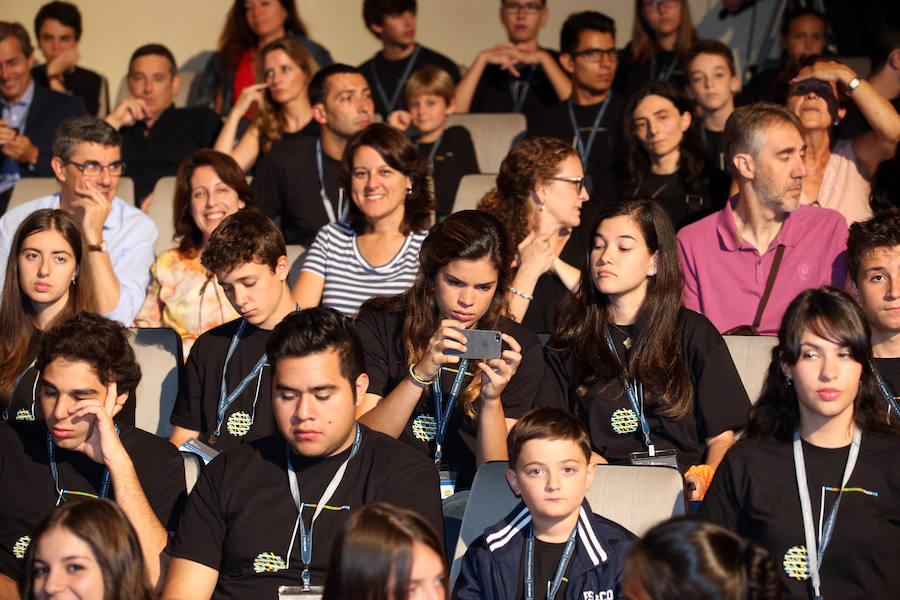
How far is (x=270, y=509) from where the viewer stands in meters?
2.68

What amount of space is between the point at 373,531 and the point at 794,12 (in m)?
4.78

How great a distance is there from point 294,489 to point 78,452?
0.71m

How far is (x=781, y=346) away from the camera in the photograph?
2.68 meters

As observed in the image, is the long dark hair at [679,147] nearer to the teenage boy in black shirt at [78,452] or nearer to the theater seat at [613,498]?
the theater seat at [613,498]

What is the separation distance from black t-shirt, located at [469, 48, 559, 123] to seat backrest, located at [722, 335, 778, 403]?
117 inches

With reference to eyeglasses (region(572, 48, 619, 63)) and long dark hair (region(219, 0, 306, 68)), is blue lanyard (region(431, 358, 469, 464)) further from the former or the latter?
long dark hair (region(219, 0, 306, 68))

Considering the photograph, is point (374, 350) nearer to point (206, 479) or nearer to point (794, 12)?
point (206, 479)

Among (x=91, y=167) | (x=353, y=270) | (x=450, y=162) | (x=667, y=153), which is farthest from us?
(x=450, y=162)

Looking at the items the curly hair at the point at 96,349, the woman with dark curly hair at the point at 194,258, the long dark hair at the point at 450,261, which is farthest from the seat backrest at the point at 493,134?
the curly hair at the point at 96,349

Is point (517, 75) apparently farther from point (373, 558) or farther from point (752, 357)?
point (373, 558)

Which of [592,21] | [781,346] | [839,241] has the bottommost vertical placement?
[781,346]

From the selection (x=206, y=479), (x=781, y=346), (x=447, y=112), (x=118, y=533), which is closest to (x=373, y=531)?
(x=118, y=533)

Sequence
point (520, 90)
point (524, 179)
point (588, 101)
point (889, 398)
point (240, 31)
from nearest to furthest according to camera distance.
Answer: point (889, 398), point (524, 179), point (588, 101), point (520, 90), point (240, 31)

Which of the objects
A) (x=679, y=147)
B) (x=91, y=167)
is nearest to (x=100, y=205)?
(x=91, y=167)
